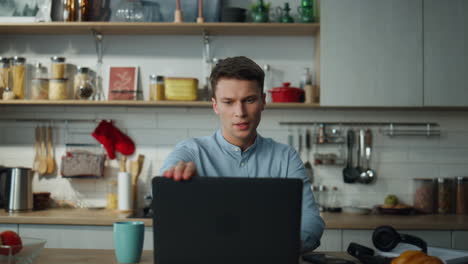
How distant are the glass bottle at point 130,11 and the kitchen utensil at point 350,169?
5.46ft

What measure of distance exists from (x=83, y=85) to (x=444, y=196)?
259 cm

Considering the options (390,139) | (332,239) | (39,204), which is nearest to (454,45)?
(390,139)

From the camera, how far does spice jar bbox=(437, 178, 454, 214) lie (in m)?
3.63

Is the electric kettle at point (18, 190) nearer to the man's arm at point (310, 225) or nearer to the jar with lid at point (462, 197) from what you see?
the man's arm at point (310, 225)

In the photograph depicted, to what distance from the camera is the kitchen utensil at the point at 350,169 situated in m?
3.76

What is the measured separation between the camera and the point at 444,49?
11.4 ft

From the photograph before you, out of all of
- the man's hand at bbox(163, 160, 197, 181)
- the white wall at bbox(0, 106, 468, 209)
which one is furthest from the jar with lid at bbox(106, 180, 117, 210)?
the man's hand at bbox(163, 160, 197, 181)

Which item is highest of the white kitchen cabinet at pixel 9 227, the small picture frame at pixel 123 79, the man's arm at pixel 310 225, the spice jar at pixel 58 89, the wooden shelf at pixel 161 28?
the wooden shelf at pixel 161 28

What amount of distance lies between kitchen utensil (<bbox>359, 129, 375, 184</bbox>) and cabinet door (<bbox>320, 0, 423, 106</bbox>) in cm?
38

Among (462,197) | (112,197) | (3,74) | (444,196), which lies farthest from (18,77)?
(462,197)

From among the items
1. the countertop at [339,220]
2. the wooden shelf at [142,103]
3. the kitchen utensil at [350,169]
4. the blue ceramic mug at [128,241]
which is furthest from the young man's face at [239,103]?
the kitchen utensil at [350,169]

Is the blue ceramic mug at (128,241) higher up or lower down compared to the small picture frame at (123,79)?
lower down

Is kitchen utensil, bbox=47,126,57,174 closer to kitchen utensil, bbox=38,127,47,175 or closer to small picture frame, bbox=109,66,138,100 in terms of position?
kitchen utensil, bbox=38,127,47,175

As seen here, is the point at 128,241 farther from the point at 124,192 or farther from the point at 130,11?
the point at 130,11
